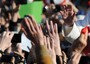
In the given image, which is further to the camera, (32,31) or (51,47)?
(51,47)

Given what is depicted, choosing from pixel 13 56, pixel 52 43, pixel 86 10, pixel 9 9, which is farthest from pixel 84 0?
pixel 52 43

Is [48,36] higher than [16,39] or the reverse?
higher

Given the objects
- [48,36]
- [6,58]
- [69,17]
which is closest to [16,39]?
[6,58]

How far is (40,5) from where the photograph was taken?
20.9 ft

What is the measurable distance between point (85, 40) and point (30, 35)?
1.35 feet

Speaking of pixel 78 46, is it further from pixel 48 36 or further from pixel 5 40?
pixel 5 40

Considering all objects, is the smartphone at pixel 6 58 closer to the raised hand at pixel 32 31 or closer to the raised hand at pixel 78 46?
the raised hand at pixel 78 46

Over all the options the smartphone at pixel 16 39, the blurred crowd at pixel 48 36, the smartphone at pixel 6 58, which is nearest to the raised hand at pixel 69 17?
the blurred crowd at pixel 48 36

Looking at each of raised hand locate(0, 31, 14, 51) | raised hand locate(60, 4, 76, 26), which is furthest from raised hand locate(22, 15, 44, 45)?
raised hand locate(60, 4, 76, 26)

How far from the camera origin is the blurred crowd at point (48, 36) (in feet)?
9.71

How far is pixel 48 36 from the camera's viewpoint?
3.33m

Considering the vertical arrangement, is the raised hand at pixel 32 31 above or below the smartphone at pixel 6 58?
above

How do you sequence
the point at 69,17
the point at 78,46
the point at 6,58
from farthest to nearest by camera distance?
the point at 69,17
the point at 6,58
the point at 78,46

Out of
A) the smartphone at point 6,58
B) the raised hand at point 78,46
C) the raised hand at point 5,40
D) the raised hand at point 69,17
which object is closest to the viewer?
the raised hand at point 78,46
